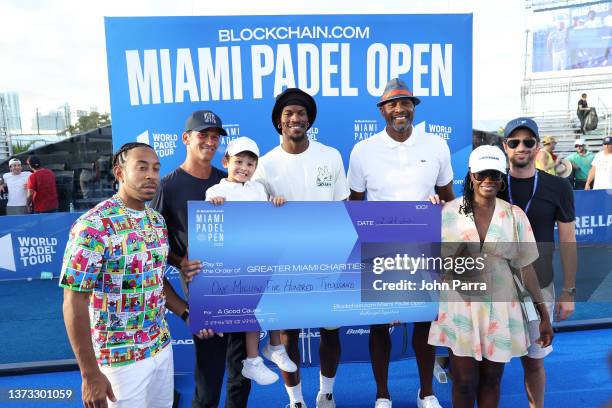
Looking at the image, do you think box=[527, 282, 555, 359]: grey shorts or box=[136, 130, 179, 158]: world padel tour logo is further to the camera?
box=[136, 130, 179, 158]: world padel tour logo

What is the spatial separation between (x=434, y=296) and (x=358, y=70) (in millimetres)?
2069

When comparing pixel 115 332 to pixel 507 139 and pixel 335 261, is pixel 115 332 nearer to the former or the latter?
pixel 335 261

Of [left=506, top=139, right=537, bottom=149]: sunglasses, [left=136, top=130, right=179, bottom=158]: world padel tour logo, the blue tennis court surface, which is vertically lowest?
the blue tennis court surface

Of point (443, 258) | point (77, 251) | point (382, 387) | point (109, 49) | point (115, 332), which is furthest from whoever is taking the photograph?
point (109, 49)

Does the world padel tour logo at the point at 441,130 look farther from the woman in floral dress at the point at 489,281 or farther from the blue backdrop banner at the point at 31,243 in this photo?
the blue backdrop banner at the point at 31,243

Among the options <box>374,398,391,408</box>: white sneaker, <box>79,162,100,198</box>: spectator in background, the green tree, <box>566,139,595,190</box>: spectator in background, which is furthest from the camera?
the green tree

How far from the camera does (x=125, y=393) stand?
1.99 m

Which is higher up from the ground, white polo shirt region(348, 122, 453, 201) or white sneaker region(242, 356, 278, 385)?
A: white polo shirt region(348, 122, 453, 201)

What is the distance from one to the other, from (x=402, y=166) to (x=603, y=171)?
761cm

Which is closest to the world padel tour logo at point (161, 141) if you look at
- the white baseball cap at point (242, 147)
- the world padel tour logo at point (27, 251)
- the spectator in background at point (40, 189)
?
the white baseball cap at point (242, 147)

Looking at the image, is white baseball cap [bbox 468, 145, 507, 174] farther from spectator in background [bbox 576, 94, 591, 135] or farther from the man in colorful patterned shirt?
spectator in background [bbox 576, 94, 591, 135]

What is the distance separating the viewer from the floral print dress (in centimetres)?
233

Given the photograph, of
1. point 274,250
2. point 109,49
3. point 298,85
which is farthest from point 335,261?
point 109,49

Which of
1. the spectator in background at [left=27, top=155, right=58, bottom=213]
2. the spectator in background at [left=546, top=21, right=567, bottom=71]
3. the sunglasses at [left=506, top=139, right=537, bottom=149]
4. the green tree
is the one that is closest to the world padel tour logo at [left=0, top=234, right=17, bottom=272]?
the spectator in background at [left=27, top=155, right=58, bottom=213]
